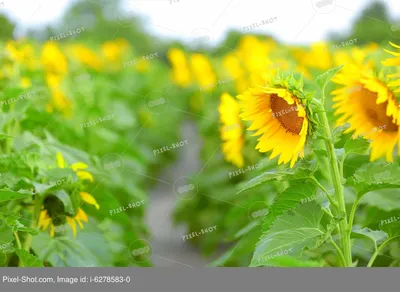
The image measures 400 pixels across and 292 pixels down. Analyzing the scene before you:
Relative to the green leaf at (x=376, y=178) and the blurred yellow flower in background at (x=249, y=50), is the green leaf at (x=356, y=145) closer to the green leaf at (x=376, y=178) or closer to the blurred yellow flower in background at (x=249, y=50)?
the green leaf at (x=376, y=178)

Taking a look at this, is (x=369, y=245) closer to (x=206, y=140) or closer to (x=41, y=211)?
(x=41, y=211)

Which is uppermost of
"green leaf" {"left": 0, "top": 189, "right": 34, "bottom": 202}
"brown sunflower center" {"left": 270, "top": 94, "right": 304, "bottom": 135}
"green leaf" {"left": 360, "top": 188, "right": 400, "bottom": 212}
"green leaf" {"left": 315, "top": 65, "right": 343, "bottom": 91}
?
"green leaf" {"left": 315, "top": 65, "right": 343, "bottom": 91}

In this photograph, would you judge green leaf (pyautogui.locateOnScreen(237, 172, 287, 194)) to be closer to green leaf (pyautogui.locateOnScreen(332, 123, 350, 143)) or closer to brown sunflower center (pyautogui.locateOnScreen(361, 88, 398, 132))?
green leaf (pyautogui.locateOnScreen(332, 123, 350, 143))

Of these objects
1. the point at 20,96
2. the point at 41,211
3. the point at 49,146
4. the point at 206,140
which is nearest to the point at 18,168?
the point at 41,211

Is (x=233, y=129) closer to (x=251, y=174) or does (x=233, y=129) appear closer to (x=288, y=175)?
(x=251, y=174)

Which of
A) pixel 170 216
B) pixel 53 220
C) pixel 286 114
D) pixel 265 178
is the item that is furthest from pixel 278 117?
pixel 170 216

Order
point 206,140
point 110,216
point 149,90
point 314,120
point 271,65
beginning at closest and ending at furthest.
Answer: point 314,120 < point 110,216 < point 271,65 < point 206,140 < point 149,90

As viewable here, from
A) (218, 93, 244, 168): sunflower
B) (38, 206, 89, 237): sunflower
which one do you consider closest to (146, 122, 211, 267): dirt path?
(218, 93, 244, 168): sunflower
